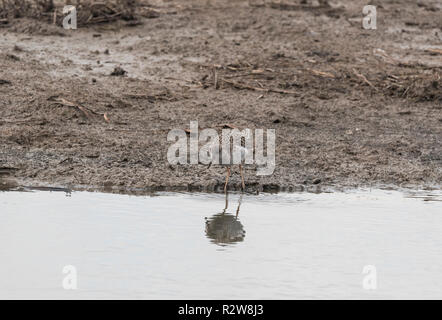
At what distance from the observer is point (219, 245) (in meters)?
6.80

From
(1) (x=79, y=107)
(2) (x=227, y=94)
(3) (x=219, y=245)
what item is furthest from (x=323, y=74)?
(3) (x=219, y=245)

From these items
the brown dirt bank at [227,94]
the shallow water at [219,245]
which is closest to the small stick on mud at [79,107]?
the brown dirt bank at [227,94]

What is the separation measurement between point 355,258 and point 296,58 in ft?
19.1

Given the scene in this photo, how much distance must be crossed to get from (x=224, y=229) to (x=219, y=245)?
1.14 feet

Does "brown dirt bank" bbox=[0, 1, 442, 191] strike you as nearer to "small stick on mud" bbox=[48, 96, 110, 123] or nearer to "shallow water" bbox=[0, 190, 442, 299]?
"small stick on mud" bbox=[48, 96, 110, 123]

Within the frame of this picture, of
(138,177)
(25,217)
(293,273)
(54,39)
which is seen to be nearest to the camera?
(293,273)

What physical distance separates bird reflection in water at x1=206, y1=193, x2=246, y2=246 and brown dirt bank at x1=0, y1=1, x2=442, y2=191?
80cm

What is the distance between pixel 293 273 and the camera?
6188mm

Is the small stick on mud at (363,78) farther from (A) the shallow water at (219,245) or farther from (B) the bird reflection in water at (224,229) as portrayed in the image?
(B) the bird reflection in water at (224,229)

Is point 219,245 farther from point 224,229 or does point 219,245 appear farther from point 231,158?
point 231,158

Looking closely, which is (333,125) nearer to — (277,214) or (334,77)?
(334,77)

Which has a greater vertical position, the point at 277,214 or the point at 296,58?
the point at 296,58

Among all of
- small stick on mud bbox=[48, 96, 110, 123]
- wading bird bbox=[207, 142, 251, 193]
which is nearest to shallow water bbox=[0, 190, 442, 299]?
wading bird bbox=[207, 142, 251, 193]

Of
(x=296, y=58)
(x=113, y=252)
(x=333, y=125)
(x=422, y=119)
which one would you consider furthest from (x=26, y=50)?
(x=113, y=252)
